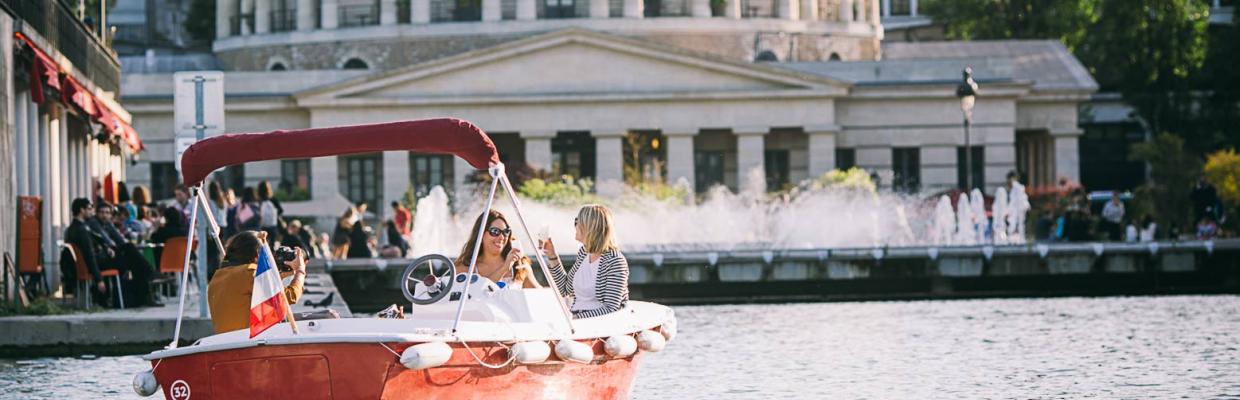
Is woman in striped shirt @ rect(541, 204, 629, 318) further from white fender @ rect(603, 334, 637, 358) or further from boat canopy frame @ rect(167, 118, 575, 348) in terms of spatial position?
boat canopy frame @ rect(167, 118, 575, 348)

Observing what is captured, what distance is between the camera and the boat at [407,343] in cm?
1550

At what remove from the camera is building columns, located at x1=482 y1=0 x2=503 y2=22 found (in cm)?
8206

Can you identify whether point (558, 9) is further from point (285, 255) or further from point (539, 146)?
point (285, 255)

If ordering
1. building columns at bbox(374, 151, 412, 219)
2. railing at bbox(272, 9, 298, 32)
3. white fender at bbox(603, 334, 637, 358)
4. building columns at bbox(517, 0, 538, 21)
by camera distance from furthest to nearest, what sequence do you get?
railing at bbox(272, 9, 298, 32) → building columns at bbox(517, 0, 538, 21) → building columns at bbox(374, 151, 412, 219) → white fender at bbox(603, 334, 637, 358)

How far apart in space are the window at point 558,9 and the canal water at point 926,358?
160 ft

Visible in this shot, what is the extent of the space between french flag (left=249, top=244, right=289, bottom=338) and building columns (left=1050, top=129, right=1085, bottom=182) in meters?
64.1

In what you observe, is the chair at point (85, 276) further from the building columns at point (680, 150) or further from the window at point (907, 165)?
the window at point (907, 165)

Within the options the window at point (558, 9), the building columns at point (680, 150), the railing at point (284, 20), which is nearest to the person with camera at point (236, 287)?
the building columns at point (680, 150)

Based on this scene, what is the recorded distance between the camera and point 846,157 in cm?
7556

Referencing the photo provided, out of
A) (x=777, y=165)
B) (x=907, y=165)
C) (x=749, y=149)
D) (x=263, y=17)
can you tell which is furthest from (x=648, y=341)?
(x=263, y=17)

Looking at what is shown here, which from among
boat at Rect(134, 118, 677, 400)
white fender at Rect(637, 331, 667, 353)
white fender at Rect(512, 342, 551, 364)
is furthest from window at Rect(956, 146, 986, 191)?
white fender at Rect(512, 342, 551, 364)

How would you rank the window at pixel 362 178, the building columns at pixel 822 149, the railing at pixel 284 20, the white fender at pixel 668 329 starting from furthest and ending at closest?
the railing at pixel 284 20
the building columns at pixel 822 149
the window at pixel 362 178
the white fender at pixel 668 329

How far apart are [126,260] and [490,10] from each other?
172ft

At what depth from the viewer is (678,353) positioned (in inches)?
1054
